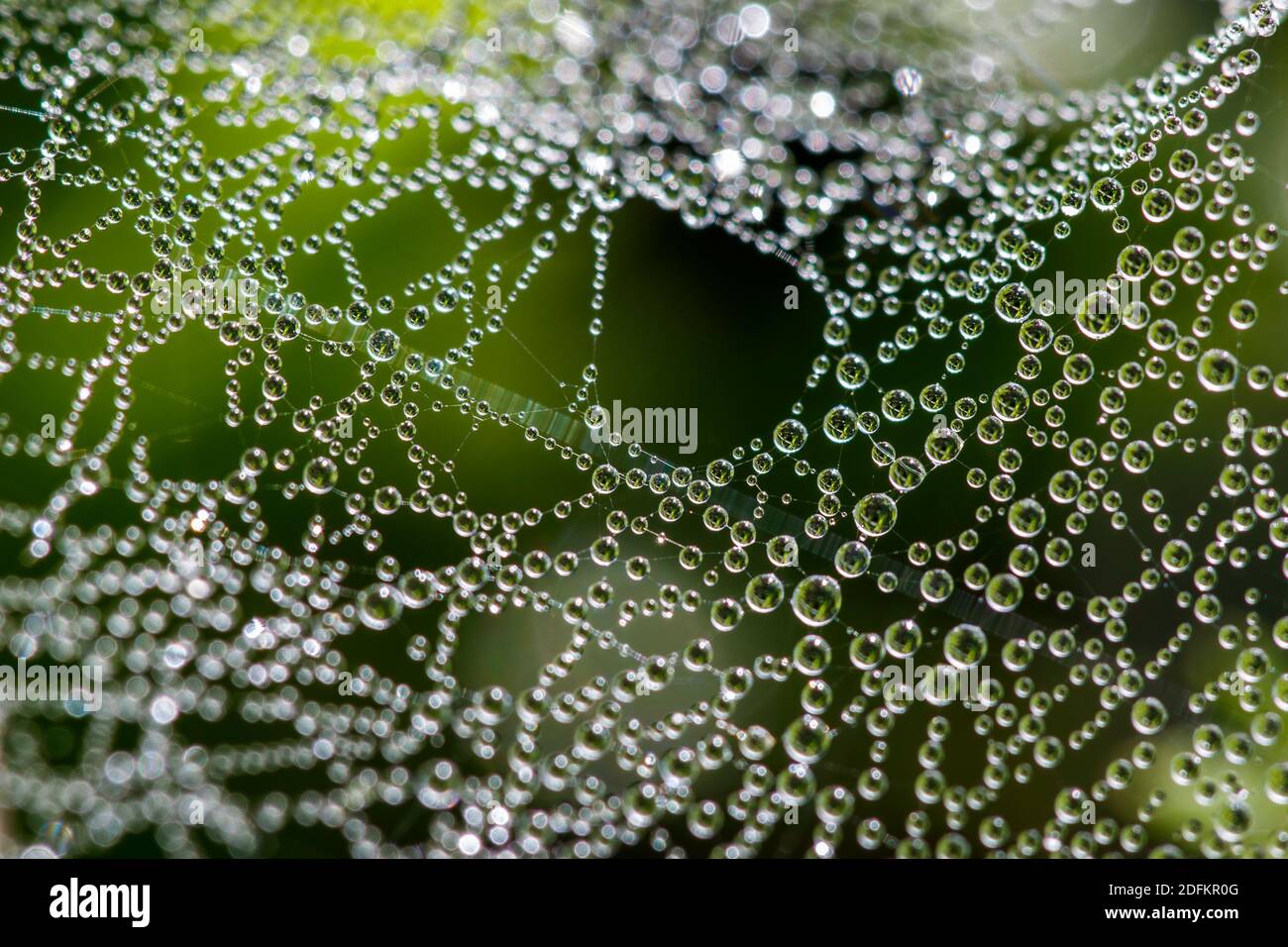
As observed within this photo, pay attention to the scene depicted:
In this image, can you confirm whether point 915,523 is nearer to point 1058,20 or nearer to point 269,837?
point 269,837

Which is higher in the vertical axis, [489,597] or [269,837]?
[489,597]

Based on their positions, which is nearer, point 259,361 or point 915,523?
point 915,523
